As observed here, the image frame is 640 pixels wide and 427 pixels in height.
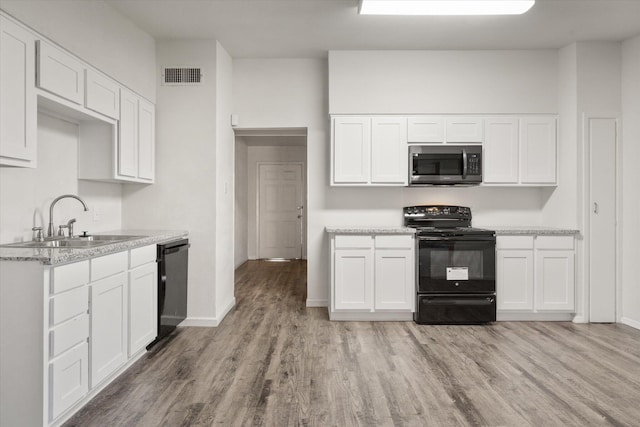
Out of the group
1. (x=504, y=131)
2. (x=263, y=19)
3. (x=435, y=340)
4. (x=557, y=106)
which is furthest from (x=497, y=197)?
(x=263, y=19)

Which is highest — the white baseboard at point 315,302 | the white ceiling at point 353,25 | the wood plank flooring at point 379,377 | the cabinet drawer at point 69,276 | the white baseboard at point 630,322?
the white ceiling at point 353,25

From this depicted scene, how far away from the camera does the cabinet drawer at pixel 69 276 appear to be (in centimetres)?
195

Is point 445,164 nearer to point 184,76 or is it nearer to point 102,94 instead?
point 184,76

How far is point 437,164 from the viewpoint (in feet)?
13.4

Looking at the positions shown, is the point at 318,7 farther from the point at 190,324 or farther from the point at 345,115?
the point at 190,324

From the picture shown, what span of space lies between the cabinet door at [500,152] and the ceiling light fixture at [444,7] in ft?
3.99

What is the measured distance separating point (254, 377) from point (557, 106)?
3.97 m

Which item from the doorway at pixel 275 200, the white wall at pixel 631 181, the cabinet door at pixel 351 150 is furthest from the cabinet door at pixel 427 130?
the doorway at pixel 275 200

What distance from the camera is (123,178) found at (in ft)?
10.5

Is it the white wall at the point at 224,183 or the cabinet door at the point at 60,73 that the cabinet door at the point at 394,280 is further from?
the cabinet door at the point at 60,73

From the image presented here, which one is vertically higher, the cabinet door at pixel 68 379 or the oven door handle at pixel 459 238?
the oven door handle at pixel 459 238

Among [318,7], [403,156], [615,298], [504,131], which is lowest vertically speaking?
[615,298]

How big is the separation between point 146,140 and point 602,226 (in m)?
4.48

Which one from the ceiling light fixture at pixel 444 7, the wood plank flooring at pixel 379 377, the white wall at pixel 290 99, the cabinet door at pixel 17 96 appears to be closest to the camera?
the cabinet door at pixel 17 96
